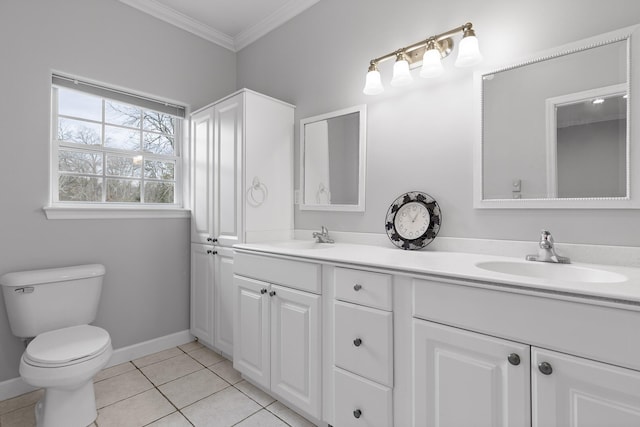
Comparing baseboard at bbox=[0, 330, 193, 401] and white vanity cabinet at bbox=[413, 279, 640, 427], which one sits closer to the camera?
white vanity cabinet at bbox=[413, 279, 640, 427]

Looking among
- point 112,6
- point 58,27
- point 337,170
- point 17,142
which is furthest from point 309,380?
point 112,6

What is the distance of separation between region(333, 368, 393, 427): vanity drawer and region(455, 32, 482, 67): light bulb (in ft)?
4.95

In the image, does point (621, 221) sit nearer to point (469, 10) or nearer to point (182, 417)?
point (469, 10)

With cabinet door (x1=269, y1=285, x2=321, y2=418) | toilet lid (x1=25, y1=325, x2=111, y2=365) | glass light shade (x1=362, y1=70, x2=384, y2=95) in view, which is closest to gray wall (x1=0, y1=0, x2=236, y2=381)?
toilet lid (x1=25, y1=325, x2=111, y2=365)

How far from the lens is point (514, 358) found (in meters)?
0.96

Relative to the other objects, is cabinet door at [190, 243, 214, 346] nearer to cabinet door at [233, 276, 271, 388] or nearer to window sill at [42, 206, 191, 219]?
window sill at [42, 206, 191, 219]

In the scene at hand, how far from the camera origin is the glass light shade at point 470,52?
1451 millimetres

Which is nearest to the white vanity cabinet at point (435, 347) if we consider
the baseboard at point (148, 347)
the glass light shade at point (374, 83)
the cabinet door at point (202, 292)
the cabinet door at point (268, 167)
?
the cabinet door at point (268, 167)

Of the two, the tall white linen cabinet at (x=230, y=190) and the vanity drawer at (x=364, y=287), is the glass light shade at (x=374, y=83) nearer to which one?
the tall white linen cabinet at (x=230, y=190)

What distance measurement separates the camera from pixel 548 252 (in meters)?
1.29

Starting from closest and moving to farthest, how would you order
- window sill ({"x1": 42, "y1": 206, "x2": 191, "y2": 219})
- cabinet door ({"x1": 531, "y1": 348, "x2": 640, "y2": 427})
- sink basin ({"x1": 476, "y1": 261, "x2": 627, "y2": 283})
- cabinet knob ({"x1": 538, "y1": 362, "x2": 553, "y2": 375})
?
cabinet door ({"x1": 531, "y1": 348, "x2": 640, "y2": 427}), cabinet knob ({"x1": 538, "y1": 362, "x2": 553, "y2": 375}), sink basin ({"x1": 476, "y1": 261, "x2": 627, "y2": 283}), window sill ({"x1": 42, "y1": 206, "x2": 191, "y2": 219})

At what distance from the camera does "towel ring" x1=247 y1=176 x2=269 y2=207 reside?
2.17 meters

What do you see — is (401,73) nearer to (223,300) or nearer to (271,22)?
(271,22)

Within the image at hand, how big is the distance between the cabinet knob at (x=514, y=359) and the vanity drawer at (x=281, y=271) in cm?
81
